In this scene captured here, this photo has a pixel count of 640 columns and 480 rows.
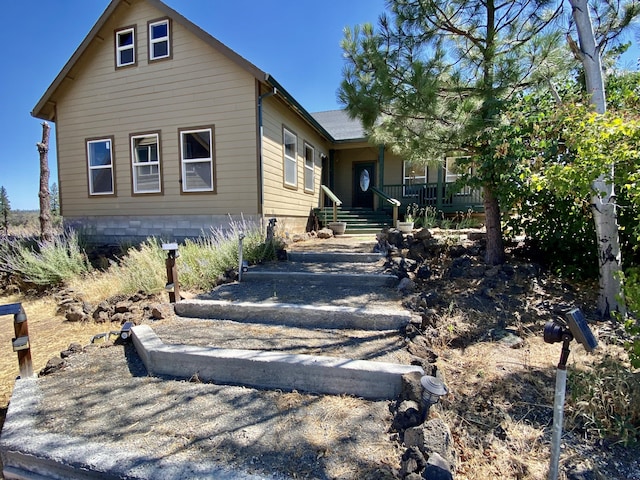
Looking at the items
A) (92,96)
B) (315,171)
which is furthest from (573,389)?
(92,96)

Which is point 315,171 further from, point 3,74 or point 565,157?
point 3,74

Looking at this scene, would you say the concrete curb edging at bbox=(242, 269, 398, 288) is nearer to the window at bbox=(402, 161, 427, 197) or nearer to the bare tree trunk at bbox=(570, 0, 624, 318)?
the bare tree trunk at bbox=(570, 0, 624, 318)

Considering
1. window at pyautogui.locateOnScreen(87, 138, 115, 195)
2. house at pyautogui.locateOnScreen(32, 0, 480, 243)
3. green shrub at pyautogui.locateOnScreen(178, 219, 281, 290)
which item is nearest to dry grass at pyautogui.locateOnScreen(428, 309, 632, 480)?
green shrub at pyautogui.locateOnScreen(178, 219, 281, 290)

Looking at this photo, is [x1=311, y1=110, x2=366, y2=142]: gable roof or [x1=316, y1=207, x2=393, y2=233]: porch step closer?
[x1=316, y1=207, x2=393, y2=233]: porch step

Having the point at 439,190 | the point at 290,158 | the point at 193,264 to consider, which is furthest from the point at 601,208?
the point at 290,158

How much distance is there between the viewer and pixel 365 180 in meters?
13.4

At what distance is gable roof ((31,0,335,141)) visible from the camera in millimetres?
7398

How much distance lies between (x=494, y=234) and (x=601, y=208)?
144 cm

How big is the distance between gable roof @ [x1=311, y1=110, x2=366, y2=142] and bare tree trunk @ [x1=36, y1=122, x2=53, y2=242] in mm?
8680

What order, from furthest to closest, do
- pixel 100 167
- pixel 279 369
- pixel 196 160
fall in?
pixel 100 167
pixel 196 160
pixel 279 369

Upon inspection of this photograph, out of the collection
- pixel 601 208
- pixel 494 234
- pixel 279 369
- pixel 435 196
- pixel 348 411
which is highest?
pixel 435 196

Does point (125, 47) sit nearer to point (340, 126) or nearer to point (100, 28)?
point (100, 28)

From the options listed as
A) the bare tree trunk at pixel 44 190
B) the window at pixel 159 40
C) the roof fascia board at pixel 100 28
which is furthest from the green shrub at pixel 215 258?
the window at pixel 159 40

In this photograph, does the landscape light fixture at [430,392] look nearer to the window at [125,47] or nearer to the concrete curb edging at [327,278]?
the concrete curb edging at [327,278]
